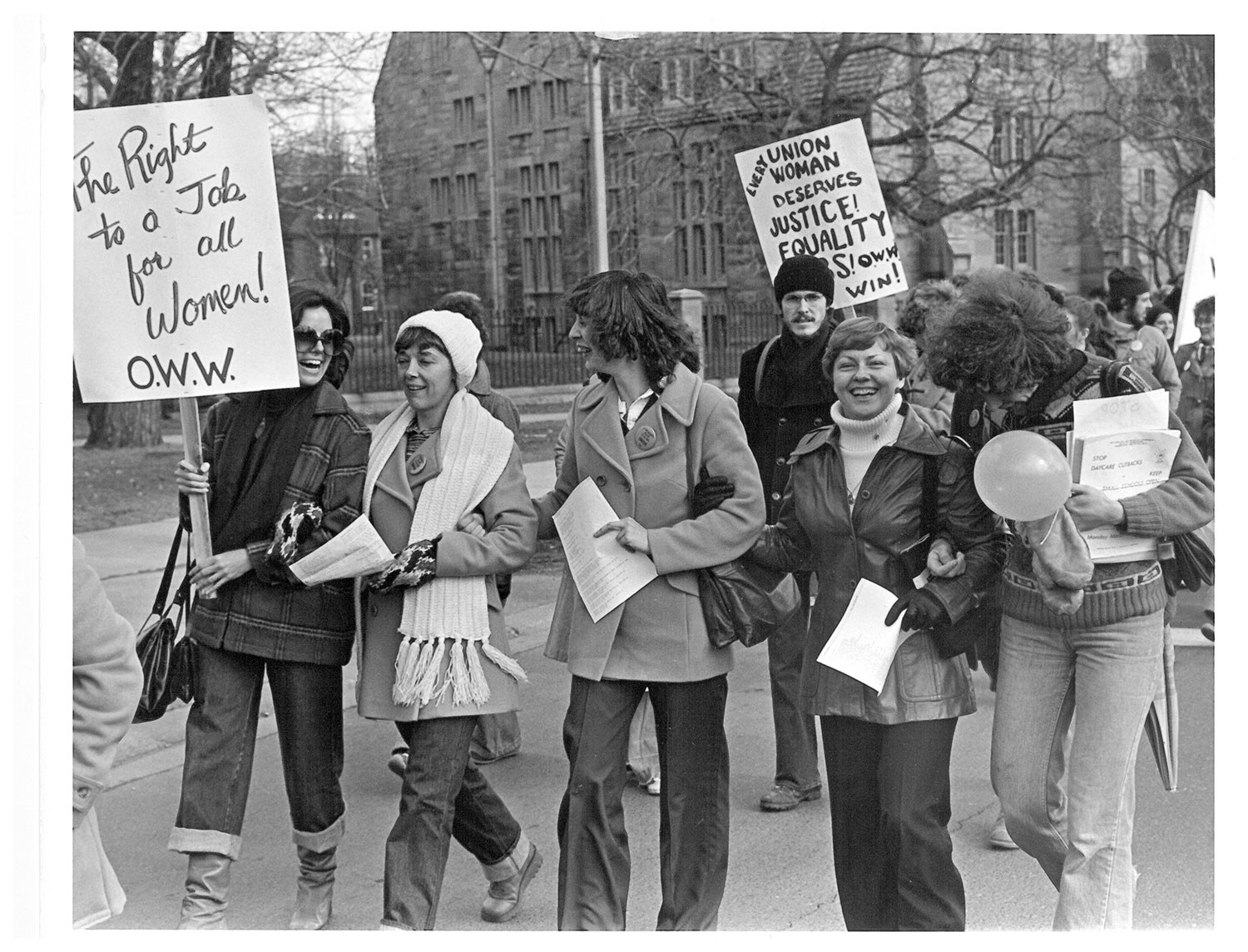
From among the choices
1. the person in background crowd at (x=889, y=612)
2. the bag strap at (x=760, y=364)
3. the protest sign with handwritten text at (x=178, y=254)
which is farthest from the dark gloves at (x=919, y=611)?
the bag strap at (x=760, y=364)

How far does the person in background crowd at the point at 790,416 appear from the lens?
18.5ft

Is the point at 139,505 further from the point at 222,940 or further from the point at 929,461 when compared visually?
the point at 929,461

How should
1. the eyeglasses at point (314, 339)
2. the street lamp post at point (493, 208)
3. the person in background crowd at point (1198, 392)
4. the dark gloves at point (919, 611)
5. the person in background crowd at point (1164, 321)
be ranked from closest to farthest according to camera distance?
the dark gloves at point (919, 611), the eyeglasses at point (314, 339), the person in background crowd at point (1198, 392), the person in background crowd at point (1164, 321), the street lamp post at point (493, 208)

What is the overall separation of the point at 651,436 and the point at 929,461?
30.4 inches

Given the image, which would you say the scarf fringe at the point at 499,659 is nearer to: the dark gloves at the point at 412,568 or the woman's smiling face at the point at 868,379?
the dark gloves at the point at 412,568

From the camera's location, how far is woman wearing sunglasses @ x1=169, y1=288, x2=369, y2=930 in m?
4.33

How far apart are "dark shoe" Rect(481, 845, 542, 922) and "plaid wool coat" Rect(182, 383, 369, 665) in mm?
861

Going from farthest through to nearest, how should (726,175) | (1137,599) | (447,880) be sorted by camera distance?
1. (726,175)
2. (447,880)
3. (1137,599)

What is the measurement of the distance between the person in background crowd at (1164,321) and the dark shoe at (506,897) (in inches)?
266

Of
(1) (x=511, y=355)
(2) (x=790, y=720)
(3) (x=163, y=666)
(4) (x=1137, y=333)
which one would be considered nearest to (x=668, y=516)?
(3) (x=163, y=666)

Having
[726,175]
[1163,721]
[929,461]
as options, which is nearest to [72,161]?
[929,461]

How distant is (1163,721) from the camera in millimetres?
4117

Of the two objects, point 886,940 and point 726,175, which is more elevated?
point 726,175

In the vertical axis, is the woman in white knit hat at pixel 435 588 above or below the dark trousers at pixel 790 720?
above
